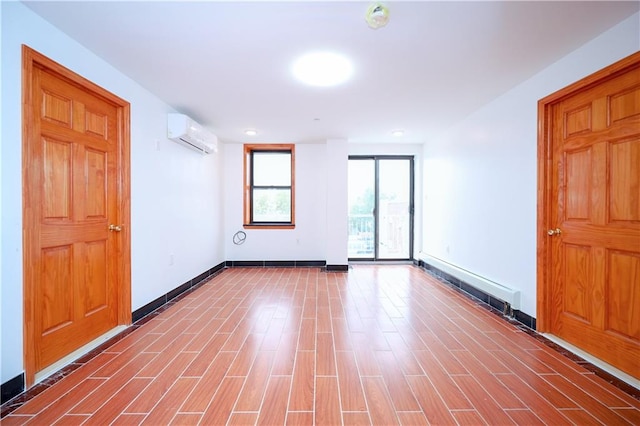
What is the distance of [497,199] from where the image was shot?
10.6 feet

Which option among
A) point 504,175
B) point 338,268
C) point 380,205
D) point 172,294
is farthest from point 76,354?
point 380,205

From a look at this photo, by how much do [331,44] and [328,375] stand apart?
239 centimetres

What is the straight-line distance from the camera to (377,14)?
1.66 metres

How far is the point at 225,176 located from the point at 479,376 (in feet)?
16.5

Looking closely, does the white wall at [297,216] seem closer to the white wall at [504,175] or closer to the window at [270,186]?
the window at [270,186]

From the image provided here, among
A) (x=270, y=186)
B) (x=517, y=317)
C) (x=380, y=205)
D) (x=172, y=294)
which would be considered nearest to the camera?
(x=517, y=317)

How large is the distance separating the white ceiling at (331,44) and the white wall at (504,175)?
13 cm

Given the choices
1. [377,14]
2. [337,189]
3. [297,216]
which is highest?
[377,14]

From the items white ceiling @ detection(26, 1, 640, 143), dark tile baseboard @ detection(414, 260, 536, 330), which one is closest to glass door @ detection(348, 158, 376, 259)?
dark tile baseboard @ detection(414, 260, 536, 330)

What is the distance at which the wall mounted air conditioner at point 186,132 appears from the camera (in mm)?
3361

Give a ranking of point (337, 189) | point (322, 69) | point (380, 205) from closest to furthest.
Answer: point (322, 69) < point (337, 189) < point (380, 205)

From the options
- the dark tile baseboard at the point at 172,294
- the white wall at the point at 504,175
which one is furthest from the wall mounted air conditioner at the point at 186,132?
the white wall at the point at 504,175

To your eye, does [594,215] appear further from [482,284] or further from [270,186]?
[270,186]

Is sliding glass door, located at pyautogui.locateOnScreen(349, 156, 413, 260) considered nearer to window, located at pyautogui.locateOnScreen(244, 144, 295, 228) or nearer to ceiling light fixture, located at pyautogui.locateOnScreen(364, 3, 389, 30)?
window, located at pyautogui.locateOnScreen(244, 144, 295, 228)
